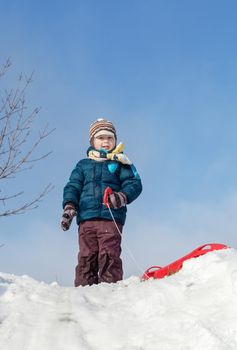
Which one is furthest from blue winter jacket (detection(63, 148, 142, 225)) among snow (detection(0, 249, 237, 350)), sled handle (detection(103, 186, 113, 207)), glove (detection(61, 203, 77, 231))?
snow (detection(0, 249, 237, 350))

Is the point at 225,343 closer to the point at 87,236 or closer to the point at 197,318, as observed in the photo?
the point at 197,318

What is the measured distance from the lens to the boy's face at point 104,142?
21.2ft

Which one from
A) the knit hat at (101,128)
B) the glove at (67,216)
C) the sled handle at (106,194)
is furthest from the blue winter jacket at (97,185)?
the knit hat at (101,128)

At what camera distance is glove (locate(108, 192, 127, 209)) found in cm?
562

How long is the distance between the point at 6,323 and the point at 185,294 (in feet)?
3.64

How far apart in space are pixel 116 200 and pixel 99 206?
0.97 feet

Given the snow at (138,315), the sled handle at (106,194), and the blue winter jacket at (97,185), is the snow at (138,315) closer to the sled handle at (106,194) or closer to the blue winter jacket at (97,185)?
the sled handle at (106,194)

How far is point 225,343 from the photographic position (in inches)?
79.0

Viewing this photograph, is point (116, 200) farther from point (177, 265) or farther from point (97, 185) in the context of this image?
point (177, 265)

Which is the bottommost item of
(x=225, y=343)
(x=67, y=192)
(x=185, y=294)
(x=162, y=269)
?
Answer: (x=225, y=343)

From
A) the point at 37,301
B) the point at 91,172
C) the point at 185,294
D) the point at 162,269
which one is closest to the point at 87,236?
the point at 91,172

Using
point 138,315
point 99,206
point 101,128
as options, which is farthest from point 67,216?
point 138,315

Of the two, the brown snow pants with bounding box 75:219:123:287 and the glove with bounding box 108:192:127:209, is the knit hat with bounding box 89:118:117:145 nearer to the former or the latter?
the glove with bounding box 108:192:127:209

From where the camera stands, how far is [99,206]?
5.80 meters
